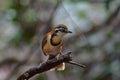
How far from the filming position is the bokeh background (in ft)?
8.02

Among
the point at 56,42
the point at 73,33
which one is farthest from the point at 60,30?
the point at 73,33

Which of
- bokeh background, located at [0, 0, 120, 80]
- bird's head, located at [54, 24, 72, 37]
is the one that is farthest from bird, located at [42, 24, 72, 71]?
bokeh background, located at [0, 0, 120, 80]

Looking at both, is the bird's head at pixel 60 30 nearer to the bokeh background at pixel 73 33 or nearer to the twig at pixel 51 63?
the twig at pixel 51 63

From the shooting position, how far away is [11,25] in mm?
2703

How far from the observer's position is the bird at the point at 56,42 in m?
0.84

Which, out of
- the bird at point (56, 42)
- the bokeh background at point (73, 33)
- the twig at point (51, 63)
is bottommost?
the twig at point (51, 63)

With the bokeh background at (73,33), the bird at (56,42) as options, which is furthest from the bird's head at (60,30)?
the bokeh background at (73,33)

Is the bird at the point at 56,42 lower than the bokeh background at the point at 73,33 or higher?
lower

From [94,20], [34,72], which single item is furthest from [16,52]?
[34,72]

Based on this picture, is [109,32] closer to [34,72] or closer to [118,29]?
[118,29]

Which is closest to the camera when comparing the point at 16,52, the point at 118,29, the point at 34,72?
the point at 34,72

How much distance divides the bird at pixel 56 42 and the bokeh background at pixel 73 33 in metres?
1.47

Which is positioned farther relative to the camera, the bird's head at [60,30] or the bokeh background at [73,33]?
the bokeh background at [73,33]

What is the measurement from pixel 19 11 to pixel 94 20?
535mm
